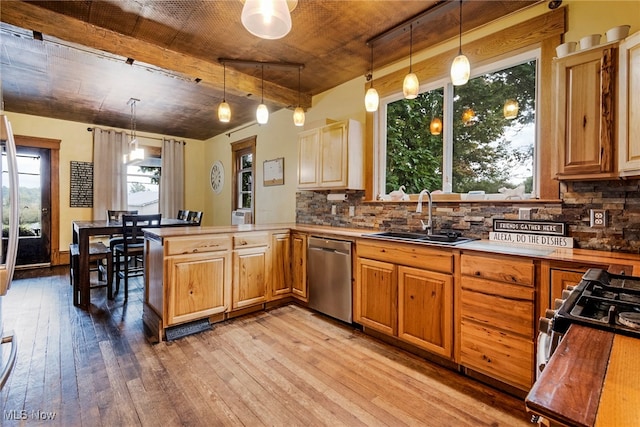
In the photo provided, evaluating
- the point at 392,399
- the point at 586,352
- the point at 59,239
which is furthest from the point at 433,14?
the point at 59,239

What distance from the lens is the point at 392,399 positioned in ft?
6.06

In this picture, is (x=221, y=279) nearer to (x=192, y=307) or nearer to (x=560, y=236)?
(x=192, y=307)

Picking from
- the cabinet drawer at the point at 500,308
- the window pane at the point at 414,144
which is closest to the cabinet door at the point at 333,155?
the window pane at the point at 414,144

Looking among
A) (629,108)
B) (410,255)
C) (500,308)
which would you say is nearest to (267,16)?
(410,255)

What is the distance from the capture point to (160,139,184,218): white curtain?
6.39m

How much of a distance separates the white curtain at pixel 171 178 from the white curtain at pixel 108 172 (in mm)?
685

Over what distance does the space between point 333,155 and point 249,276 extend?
5.28 feet

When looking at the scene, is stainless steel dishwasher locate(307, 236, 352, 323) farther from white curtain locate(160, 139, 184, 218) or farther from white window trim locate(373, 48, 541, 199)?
white curtain locate(160, 139, 184, 218)

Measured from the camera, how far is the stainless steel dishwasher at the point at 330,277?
2891mm

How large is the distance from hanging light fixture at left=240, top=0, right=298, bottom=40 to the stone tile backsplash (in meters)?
2.01

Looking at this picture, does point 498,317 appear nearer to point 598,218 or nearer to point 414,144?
point 598,218

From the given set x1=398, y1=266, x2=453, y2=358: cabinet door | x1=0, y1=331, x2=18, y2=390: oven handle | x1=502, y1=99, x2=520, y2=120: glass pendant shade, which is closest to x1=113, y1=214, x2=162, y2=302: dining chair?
x1=0, y1=331, x2=18, y2=390: oven handle

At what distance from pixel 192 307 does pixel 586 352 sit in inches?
109

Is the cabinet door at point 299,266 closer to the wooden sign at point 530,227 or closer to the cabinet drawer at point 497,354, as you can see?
the cabinet drawer at point 497,354
